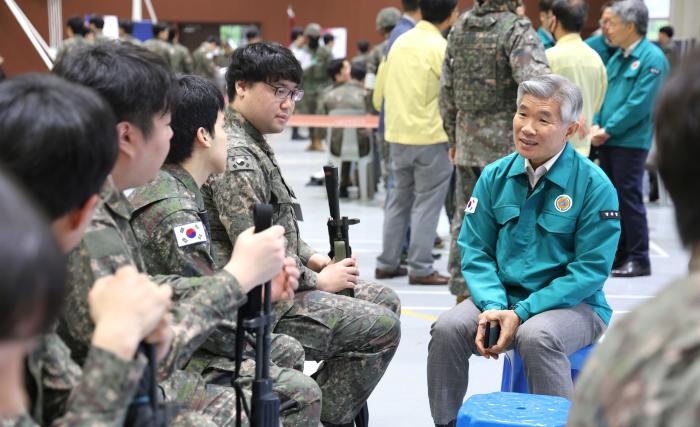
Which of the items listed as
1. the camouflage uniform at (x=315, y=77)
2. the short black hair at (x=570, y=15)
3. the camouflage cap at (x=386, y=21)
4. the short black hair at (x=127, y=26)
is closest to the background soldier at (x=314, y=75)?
the camouflage uniform at (x=315, y=77)

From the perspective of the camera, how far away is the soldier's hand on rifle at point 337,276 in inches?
123

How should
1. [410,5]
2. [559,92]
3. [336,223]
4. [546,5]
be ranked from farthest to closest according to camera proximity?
[546,5] < [410,5] < [559,92] < [336,223]

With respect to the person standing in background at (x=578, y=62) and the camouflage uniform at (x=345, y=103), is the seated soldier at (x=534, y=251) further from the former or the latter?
the camouflage uniform at (x=345, y=103)

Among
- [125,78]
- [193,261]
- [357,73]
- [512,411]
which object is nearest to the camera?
[125,78]

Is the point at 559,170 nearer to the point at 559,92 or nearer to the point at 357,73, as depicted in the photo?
the point at 559,92

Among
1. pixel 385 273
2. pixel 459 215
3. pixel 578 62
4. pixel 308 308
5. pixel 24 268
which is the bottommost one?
pixel 385 273

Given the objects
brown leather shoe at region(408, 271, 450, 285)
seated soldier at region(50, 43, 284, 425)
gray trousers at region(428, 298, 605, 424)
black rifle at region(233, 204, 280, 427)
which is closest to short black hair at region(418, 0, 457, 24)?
brown leather shoe at region(408, 271, 450, 285)

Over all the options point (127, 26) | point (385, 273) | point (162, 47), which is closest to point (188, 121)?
point (385, 273)

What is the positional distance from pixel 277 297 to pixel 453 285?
8.90 ft

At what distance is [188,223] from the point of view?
2.40 m

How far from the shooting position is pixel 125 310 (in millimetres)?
1500

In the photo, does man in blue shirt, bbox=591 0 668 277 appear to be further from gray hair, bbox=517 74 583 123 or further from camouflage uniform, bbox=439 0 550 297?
gray hair, bbox=517 74 583 123

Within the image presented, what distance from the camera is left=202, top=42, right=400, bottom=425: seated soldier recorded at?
2967 millimetres

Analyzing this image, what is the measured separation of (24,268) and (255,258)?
103 cm
